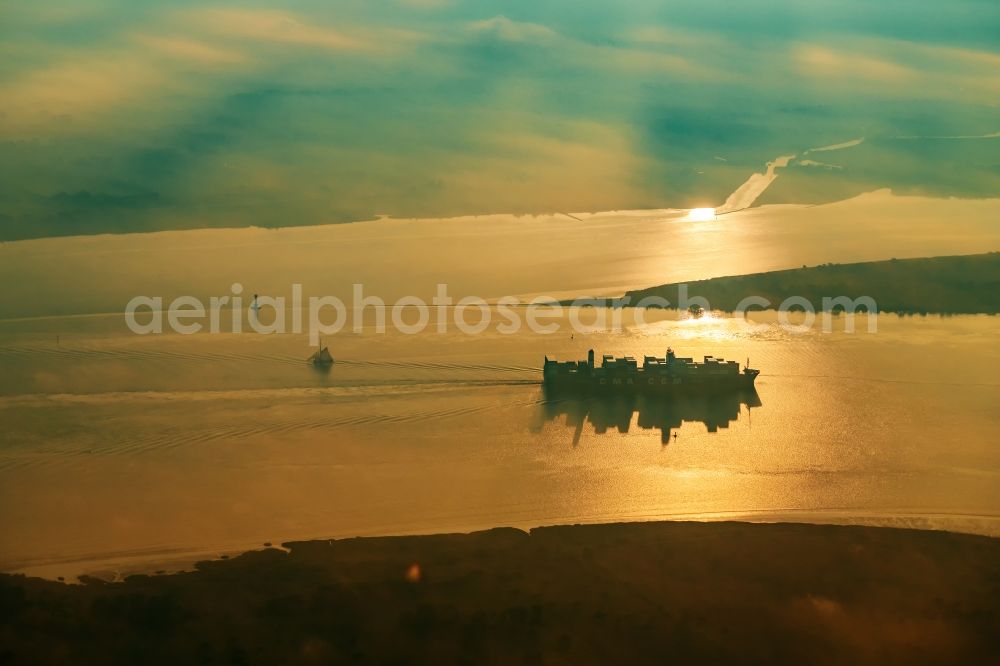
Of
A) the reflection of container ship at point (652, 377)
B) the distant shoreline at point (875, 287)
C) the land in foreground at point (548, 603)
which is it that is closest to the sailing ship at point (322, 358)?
the reflection of container ship at point (652, 377)

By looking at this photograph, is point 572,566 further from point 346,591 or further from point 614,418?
point 614,418

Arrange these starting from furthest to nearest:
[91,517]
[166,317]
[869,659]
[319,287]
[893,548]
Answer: [319,287] → [166,317] → [91,517] → [893,548] → [869,659]

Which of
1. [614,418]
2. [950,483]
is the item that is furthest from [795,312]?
[950,483]

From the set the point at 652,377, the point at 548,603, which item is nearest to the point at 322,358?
the point at 652,377

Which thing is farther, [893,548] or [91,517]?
[91,517]

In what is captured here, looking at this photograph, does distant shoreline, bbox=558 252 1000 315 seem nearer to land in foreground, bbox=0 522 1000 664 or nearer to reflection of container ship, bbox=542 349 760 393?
reflection of container ship, bbox=542 349 760 393

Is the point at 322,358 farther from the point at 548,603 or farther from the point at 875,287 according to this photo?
the point at 875,287

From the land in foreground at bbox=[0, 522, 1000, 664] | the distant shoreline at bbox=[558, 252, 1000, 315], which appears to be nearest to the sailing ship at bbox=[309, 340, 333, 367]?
the land in foreground at bbox=[0, 522, 1000, 664]
